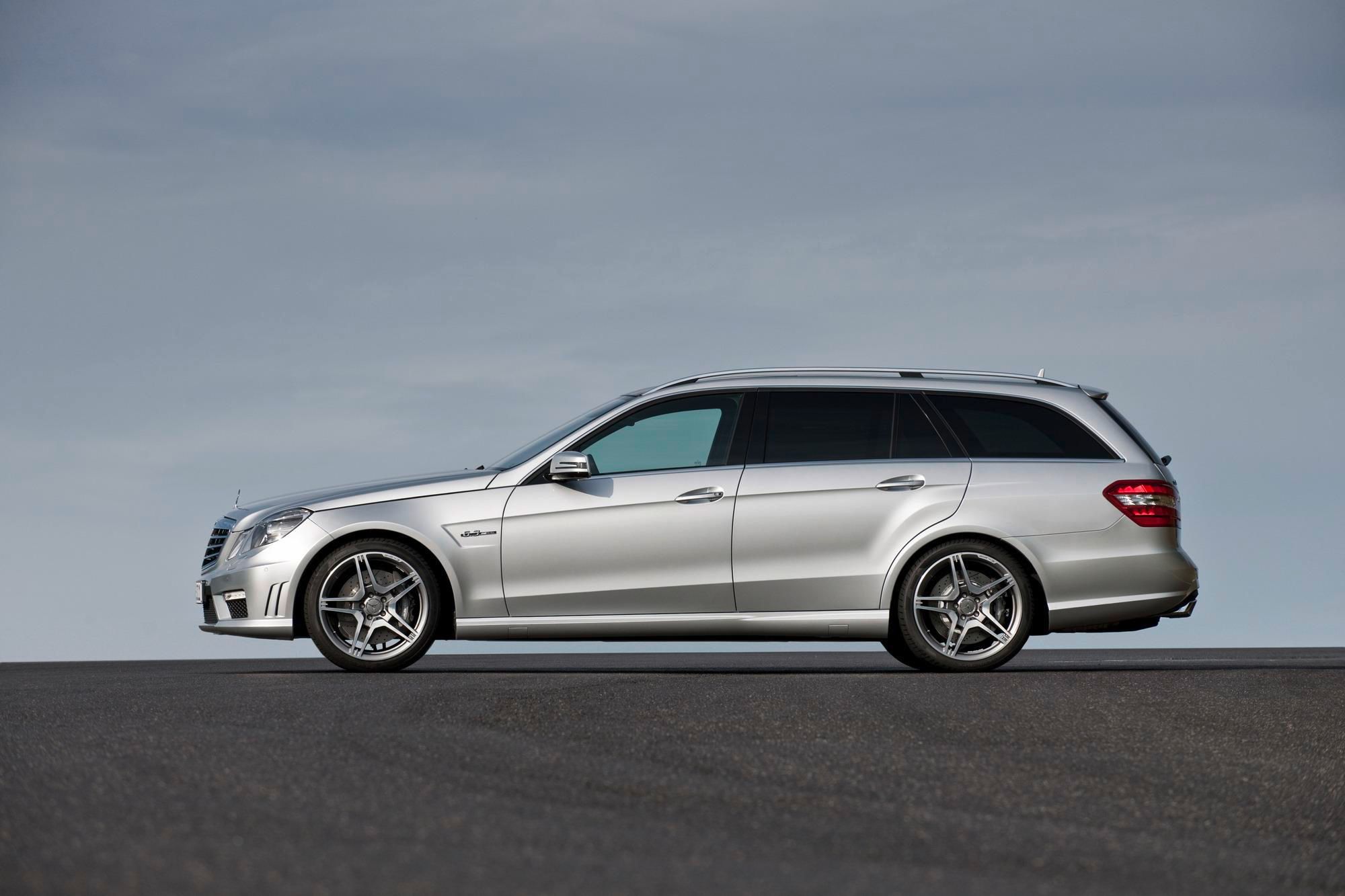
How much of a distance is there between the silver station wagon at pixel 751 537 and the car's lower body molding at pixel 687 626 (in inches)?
0.5

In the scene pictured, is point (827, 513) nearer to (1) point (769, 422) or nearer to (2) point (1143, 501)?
(1) point (769, 422)

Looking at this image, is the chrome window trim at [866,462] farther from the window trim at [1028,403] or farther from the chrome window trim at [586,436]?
the chrome window trim at [586,436]

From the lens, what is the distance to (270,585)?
9.93m

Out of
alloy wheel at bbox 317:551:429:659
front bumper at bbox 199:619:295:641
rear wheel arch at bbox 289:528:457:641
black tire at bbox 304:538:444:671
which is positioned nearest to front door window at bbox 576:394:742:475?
rear wheel arch at bbox 289:528:457:641

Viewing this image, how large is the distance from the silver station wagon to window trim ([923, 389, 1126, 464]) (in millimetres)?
14

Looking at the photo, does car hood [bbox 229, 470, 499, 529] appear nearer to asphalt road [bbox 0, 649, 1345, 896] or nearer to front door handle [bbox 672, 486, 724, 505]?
front door handle [bbox 672, 486, 724, 505]

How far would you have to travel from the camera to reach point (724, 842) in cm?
425

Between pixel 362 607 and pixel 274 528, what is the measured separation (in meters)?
0.77

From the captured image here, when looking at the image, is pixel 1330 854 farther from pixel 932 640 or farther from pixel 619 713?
pixel 932 640

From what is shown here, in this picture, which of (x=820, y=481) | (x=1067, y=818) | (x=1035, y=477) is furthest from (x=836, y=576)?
(x=1067, y=818)

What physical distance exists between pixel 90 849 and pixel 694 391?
6631mm

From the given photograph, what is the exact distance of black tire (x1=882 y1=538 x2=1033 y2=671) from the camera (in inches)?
391

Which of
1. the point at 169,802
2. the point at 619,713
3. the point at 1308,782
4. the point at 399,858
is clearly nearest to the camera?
the point at 399,858

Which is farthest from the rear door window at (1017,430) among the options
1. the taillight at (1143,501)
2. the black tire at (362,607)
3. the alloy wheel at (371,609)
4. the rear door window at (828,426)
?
the alloy wheel at (371,609)
